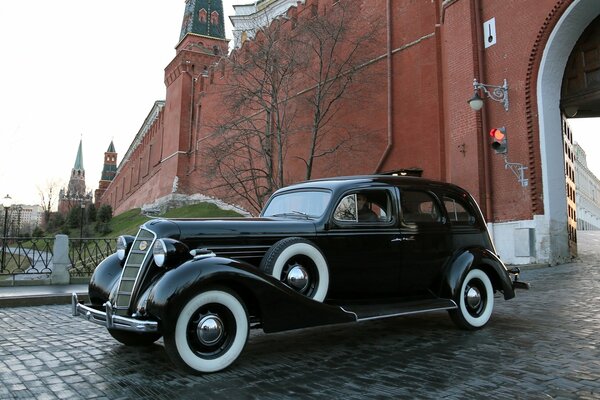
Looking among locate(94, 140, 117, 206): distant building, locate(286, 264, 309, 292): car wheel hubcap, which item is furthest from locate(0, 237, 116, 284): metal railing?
locate(94, 140, 117, 206): distant building

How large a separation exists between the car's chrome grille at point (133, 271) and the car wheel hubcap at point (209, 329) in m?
0.70

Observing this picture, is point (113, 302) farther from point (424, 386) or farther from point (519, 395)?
point (519, 395)

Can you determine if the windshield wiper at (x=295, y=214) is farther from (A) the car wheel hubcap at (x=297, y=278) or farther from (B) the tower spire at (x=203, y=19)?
(B) the tower spire at (x=203, y=19)

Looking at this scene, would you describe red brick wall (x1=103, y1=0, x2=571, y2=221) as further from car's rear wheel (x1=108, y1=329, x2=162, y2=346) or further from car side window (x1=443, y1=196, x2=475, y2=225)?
car's rear wheel (x1=108, y1=329, x2=162, y2=346)

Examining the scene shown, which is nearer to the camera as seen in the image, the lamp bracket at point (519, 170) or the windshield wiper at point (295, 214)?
the windshield wiper at point (295, 214)

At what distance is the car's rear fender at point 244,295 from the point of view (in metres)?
3.36

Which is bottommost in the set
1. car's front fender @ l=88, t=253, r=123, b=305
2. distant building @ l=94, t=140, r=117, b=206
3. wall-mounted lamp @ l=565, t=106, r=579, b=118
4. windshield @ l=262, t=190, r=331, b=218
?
car's front fender @ l=88, t=253, r=123, b=305

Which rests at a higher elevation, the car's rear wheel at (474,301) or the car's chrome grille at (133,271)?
the car's chrome grille at (133,271)

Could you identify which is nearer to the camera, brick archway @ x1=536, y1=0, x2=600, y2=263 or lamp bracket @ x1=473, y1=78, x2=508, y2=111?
brick archway @ x1=536, y1=0, x2=600, y2=263

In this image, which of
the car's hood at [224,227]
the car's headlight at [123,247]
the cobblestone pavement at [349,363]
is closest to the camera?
the cobblestone pavement at [349,363]

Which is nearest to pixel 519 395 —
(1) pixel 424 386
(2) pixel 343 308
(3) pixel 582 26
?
(1) pixel 424 386

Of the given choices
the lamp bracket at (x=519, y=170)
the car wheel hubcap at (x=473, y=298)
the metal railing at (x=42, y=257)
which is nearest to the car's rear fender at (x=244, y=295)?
the car wheel hubcap at (x=473, y=298)

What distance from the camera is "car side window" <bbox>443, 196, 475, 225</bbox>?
5.40m

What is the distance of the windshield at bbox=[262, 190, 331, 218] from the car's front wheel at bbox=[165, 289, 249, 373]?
140cm
